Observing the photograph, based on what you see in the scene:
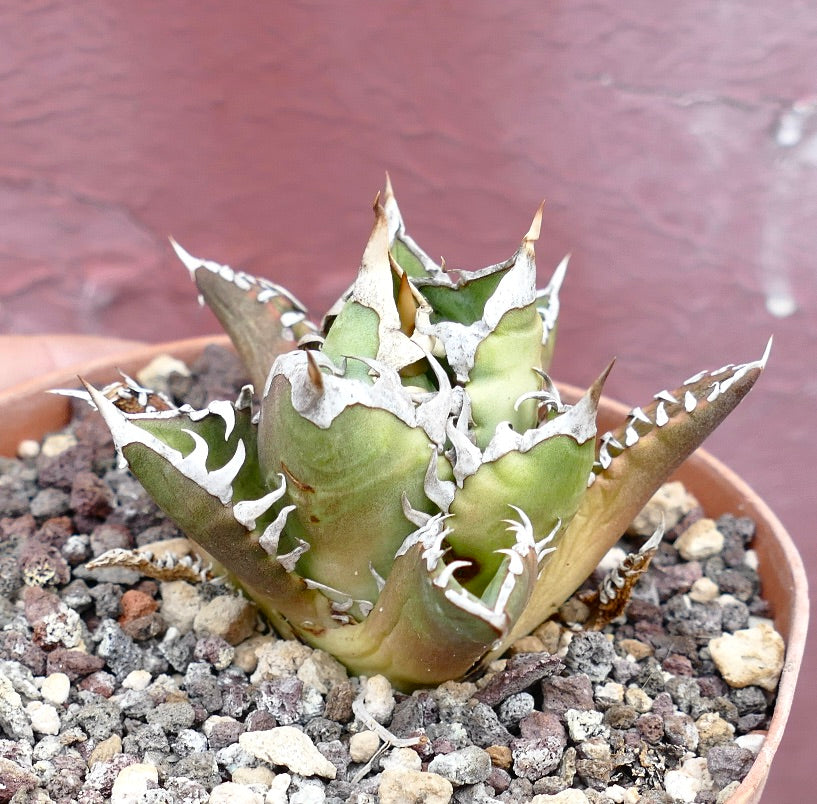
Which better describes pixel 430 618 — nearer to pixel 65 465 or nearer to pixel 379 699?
pixel 379 699

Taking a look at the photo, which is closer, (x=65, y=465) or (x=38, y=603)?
(x=38, y=603)

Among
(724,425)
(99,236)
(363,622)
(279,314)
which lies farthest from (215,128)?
(363,622)

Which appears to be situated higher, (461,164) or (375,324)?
(375,324)

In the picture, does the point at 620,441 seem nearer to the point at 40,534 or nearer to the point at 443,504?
→ the point at 443,504

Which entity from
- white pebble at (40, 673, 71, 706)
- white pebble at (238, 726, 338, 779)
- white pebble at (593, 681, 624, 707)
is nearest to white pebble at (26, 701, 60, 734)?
white pebble at (40, 673, 71, 706)

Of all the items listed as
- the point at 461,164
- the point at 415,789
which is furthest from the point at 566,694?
the point at 461,164

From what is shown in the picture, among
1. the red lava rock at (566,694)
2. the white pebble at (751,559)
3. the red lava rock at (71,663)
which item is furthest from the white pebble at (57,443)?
the white pebble at (751,559)
